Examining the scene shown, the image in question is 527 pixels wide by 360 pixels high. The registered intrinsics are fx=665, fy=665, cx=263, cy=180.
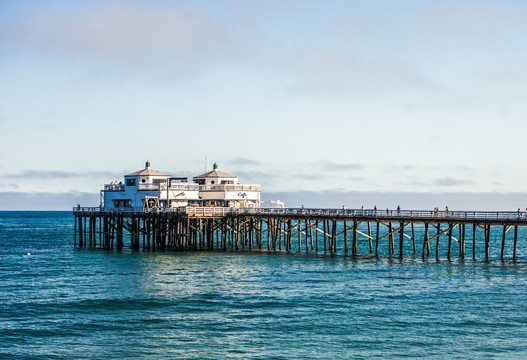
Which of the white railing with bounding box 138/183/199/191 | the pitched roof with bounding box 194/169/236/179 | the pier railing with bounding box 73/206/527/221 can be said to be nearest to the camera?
the pier railing with bounding box 73/206/527/221

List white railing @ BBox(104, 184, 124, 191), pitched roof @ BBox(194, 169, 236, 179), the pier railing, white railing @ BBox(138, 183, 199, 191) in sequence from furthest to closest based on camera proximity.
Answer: pitched roof @ BBox(194, 169, 236, 179) → white railing @ BBox(104, 184, 124, 191) → white railing @ BBox(138, 183, 199, 191) → the pier railing

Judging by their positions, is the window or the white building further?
the window

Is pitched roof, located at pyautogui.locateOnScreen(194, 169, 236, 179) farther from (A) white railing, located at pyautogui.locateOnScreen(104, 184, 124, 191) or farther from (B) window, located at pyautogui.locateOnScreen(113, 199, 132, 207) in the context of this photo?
(A) white railing, located at pyautogui.locateOnScreen(104, 184, 124, 191)

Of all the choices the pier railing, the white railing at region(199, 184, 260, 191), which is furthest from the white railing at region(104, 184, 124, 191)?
the white railing at region(199, 184, 260, 191)

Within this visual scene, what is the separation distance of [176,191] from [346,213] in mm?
20986

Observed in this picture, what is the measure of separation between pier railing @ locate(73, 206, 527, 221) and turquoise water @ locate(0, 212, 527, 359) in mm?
4180

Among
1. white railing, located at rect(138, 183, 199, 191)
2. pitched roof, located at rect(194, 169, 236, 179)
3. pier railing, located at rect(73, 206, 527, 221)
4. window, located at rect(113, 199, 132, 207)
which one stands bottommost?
pier railing, located at rect(73, 206, 527, 221)

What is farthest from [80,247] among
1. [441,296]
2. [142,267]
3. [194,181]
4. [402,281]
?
[441,296]

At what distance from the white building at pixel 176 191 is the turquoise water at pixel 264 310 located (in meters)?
16.1

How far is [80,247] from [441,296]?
161ft

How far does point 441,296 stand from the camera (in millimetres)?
42188

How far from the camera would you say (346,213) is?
2544 inches

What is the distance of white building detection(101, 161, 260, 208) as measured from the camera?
74.9 meters

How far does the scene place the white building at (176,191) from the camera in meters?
74.9
